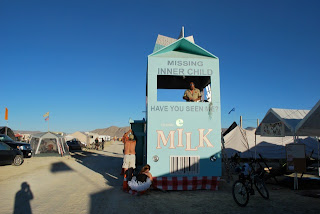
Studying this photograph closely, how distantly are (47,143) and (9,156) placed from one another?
8603 millimetres

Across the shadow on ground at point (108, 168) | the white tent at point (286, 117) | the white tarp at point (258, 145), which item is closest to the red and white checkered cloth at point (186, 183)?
the shadow on ground at point (108, 168)

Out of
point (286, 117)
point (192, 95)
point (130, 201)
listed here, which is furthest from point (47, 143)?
point (286, 117)

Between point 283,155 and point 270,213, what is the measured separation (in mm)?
14458

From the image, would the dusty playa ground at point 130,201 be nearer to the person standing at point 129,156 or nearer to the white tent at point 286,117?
the person standing at point 129,156

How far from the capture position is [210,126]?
8.52 metres

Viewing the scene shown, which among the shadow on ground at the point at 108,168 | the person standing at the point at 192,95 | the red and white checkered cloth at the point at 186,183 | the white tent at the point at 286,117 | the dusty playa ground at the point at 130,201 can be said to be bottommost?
the shadow on ground at the point at 108,168

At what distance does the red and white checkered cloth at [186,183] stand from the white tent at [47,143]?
17.5 meters

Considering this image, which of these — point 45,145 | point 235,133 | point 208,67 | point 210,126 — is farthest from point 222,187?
point 45,145

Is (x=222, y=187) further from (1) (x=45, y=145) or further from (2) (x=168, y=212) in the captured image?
(1) (x=45, y=145)

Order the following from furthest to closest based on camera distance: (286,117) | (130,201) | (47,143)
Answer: (47,143) < (286,117) < (130,201)

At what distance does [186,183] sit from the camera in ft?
26.9

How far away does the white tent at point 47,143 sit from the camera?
73.4 ft

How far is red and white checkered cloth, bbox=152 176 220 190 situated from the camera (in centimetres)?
811

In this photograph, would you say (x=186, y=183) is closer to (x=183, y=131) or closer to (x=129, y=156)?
(x=183, y=131)
